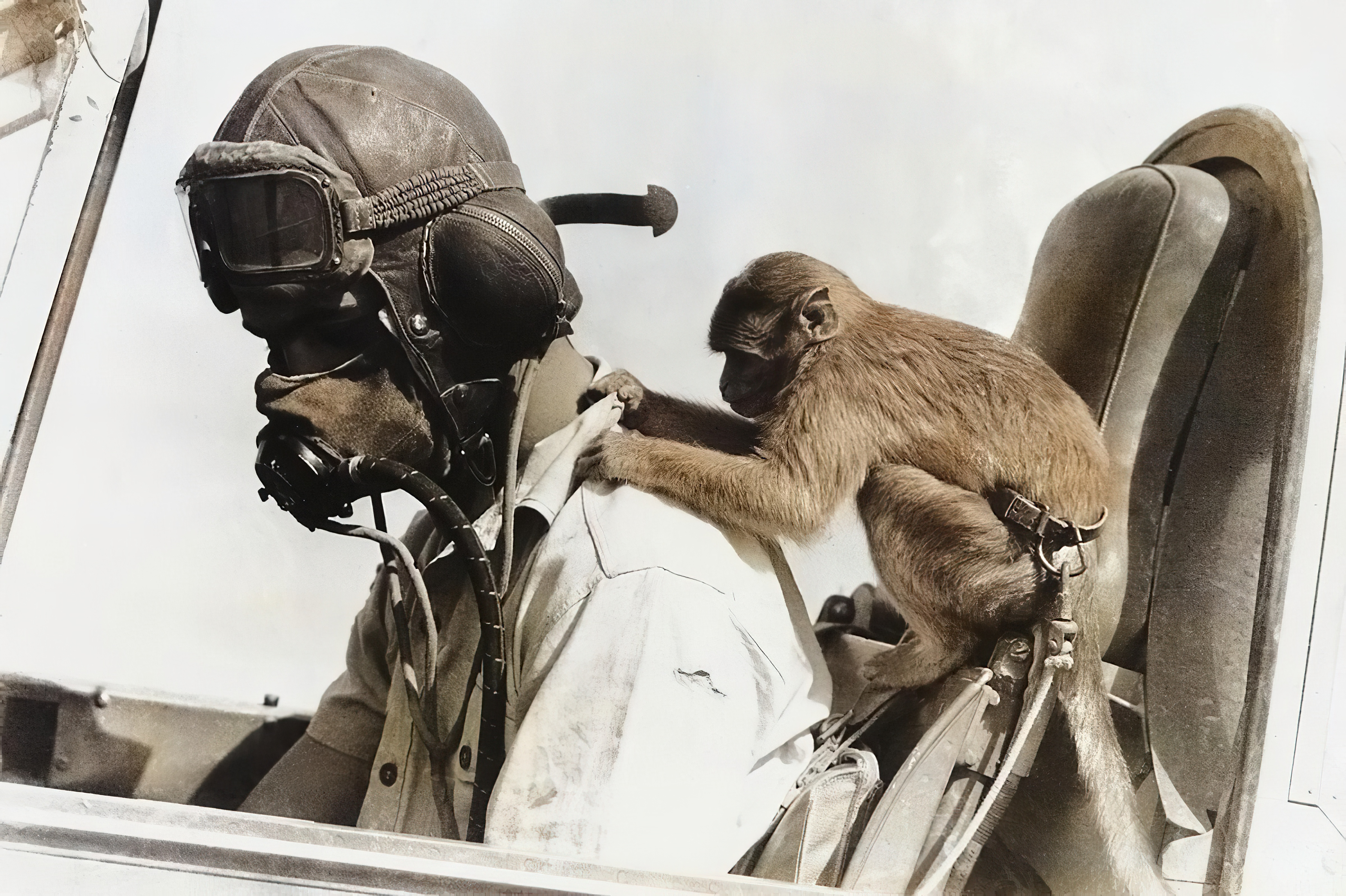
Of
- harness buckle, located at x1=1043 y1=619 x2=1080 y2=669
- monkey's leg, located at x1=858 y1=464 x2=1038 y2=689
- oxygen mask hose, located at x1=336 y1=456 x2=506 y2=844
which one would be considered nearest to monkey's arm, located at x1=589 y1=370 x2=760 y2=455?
monkey's leg, located at x1=858 y1=464 x2=1038 y2=689

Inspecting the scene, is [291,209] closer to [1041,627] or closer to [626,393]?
[626,393]

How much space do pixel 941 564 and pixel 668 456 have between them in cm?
53

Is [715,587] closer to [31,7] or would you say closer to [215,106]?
[215,106]

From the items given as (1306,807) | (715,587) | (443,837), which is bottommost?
(443,837)

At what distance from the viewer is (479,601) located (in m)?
1.76

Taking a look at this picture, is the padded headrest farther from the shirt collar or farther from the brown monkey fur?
the shirt collar

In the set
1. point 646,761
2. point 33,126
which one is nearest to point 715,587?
point 646,761

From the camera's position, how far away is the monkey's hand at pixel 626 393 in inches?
75.7

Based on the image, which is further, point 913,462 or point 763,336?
point 763,336

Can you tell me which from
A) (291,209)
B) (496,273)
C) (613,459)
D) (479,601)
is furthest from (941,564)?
(291,209)

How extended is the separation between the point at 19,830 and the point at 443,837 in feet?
2.18

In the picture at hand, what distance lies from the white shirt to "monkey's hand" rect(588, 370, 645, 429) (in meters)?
0.08

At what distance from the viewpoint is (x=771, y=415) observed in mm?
1891

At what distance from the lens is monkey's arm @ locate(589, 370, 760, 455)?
1.91m
